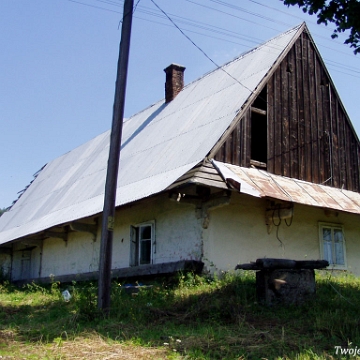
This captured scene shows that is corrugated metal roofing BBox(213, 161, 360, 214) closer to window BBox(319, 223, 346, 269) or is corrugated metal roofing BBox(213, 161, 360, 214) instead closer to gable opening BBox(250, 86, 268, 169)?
gable opening BBox(250, 86, 268, 169)

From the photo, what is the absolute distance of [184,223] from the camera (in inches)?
495

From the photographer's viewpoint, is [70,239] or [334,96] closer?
[334,96]

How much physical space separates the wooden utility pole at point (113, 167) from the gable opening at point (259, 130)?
175 inches

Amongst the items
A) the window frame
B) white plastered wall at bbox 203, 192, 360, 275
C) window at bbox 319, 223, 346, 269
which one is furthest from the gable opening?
the window frame

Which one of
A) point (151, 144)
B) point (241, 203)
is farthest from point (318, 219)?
point (151, 144)

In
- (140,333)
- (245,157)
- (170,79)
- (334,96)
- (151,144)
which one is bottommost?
(140,333)

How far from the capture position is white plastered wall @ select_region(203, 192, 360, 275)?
11977 mm

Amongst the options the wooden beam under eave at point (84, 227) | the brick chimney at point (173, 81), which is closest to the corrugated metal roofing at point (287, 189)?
the wooden beam under eave at point (84, 227)

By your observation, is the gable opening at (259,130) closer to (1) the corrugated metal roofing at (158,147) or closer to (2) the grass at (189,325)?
(1) the corrugated metal roofing at (158,147)

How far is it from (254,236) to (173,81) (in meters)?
7.98

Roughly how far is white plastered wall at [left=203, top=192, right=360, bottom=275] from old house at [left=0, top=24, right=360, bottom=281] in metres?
0.02

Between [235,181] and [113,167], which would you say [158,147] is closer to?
[235,181]

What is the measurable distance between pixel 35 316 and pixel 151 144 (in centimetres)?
741

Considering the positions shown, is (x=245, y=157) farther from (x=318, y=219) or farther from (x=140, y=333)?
(x=140, y=333)
